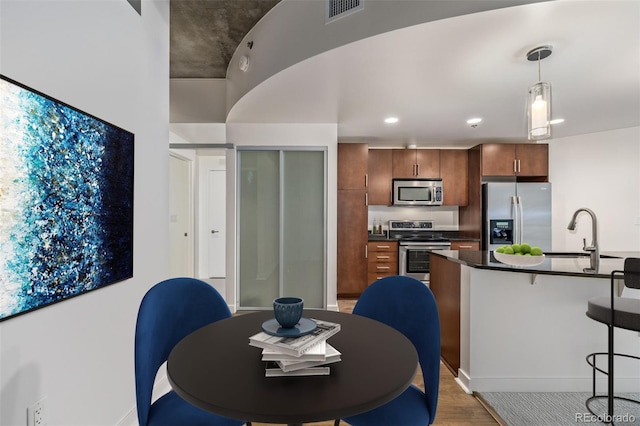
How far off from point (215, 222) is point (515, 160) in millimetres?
4955

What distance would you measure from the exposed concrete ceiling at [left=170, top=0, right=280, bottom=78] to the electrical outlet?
2751 mm

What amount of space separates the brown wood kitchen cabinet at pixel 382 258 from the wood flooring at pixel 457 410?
7.58ft

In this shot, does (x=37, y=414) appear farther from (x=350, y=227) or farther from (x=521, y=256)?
(x=350, y=227)

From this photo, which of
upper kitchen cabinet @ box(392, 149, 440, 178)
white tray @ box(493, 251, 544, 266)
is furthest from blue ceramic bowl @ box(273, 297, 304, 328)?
upper kitchen cabinet @ box(392, 149, 440, 178)

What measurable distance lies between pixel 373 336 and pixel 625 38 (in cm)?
235

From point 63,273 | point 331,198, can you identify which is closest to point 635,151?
point 331,198

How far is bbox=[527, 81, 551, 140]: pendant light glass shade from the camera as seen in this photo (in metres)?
2.13

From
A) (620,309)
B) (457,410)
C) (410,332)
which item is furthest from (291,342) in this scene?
(620,309)

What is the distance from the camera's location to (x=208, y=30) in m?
3.03

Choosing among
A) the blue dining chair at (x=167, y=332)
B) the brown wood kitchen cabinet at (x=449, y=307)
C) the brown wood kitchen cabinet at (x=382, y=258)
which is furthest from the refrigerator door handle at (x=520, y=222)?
the blue dining chair at (x=167, y=332)

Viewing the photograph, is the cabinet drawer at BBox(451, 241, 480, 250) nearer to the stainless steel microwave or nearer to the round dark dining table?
the stainless steel microwave

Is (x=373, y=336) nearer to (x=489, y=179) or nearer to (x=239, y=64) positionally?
(x=239, y=64)

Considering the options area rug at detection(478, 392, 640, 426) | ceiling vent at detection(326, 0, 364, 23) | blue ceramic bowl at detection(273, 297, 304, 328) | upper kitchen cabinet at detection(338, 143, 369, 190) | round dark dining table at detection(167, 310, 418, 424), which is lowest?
area rug at detection(478, 392, 640, 426)

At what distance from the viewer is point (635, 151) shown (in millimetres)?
4336
